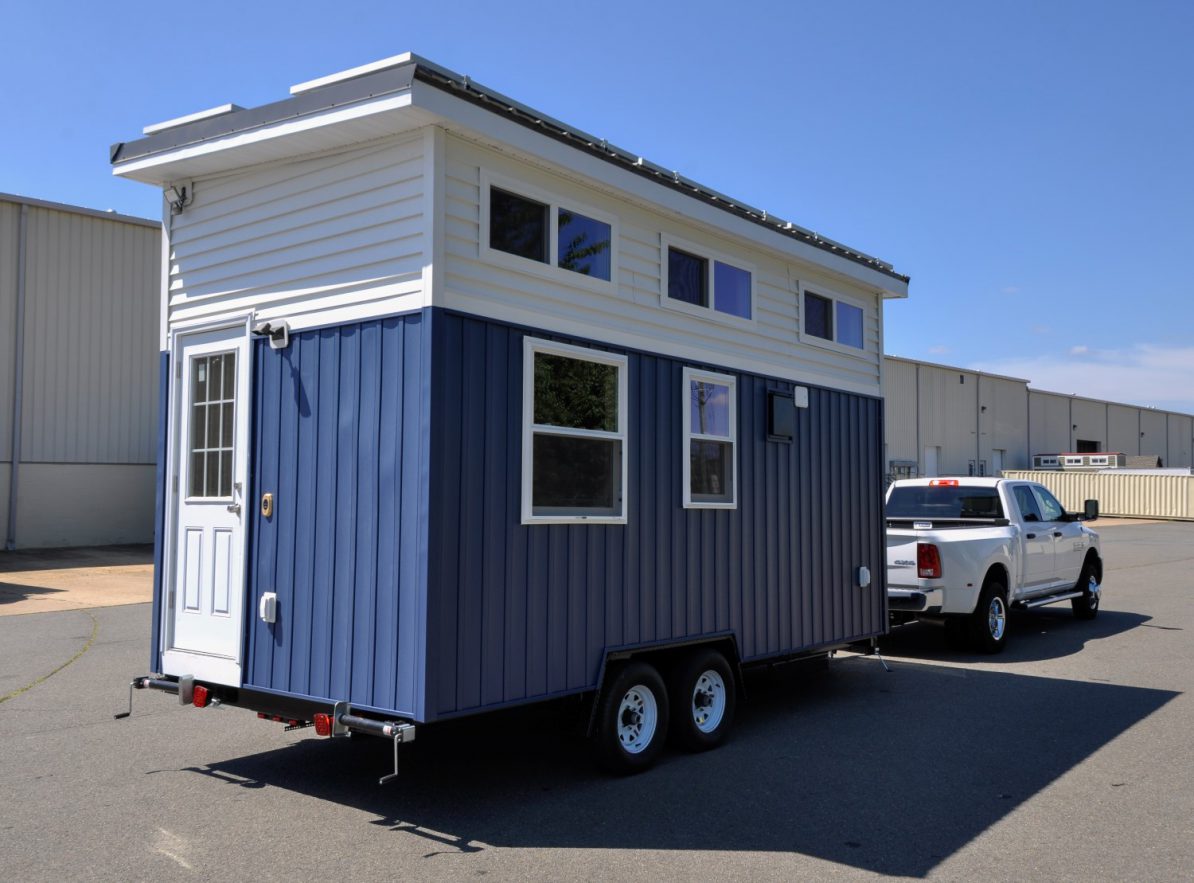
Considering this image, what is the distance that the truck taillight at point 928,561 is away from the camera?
1080 cm

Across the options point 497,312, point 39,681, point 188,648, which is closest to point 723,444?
point 497,312

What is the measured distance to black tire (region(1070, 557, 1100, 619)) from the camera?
549 inches

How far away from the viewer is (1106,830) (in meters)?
5.53

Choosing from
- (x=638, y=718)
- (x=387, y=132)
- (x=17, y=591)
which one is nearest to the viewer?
(x=387, y=132)

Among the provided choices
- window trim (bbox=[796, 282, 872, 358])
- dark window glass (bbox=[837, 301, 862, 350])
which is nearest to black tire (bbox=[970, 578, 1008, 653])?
window trim (bbox=[796, 282, 872, 358])

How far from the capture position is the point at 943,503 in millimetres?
12461

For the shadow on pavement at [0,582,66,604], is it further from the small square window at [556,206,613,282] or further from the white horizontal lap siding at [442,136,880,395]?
the small square window at [556,206,613,282]

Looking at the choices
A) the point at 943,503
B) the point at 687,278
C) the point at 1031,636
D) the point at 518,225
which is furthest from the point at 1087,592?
the point at 518,225

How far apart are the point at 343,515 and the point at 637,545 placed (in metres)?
1.92

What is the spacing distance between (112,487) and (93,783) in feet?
66.4

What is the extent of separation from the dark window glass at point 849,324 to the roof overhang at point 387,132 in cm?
197

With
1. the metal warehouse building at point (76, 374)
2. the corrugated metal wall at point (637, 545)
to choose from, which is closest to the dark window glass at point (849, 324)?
the corrugated metal wall at point (637, 545)

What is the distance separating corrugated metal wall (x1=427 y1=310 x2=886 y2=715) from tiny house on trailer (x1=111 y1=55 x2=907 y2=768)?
0.02m

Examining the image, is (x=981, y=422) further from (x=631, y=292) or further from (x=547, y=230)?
(x=547, y=230)
